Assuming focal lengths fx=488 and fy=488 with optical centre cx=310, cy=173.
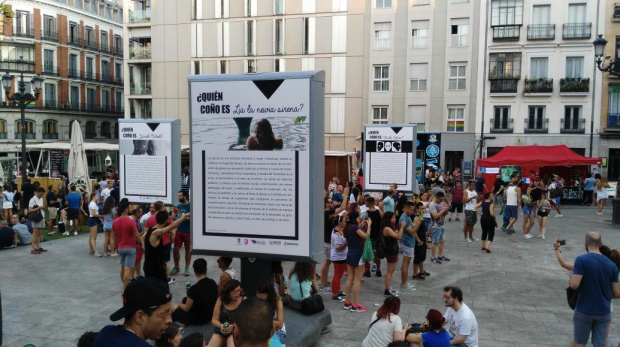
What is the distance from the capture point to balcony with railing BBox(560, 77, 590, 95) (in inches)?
1233

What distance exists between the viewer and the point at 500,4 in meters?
32.7

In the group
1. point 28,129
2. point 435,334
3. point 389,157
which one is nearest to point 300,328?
point 435,334

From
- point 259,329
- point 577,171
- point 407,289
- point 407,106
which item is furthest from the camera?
point 407,106

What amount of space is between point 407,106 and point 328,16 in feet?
28.9

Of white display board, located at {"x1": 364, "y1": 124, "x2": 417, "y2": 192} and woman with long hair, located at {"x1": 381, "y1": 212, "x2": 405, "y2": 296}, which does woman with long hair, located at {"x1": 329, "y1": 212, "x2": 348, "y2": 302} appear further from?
white display board, located at {"x1": 364, "y1": 124, "x2": 417, "y2": 192}

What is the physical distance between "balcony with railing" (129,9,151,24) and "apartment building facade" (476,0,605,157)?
2642 centimetres

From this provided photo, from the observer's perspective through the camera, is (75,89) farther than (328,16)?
Yes

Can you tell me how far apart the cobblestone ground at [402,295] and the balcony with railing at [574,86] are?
2096 centimetres

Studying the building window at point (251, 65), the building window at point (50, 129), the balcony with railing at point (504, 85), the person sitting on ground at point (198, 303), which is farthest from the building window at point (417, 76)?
the building window at point (50, 129)

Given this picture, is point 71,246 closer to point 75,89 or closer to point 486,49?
point 486,49

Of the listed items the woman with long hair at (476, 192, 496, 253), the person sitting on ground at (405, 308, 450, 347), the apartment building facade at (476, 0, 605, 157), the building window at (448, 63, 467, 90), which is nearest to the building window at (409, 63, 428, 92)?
the building window at (448, 63, 467, 90)

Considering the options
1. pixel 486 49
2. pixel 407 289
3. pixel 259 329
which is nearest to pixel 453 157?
pixel 486 49

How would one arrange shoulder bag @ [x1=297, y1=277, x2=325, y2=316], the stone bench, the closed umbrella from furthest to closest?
the closed umbrella < shoulder bag @ [x1=297, y1=277, x2=325, y2=316] < the stone bench

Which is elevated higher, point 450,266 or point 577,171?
point 577,171
